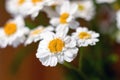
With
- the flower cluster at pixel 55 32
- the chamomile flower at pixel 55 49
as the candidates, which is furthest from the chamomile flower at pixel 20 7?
the chamomile flower at pixel 55 49

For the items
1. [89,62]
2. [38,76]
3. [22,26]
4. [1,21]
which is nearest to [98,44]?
[89,62]

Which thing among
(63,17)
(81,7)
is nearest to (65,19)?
(63,17)

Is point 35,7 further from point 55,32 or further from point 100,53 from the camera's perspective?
point 100,53

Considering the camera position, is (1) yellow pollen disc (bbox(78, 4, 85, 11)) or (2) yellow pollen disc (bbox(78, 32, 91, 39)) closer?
(2) yellow pollen disc (bbox(78, 32, 91, 39))

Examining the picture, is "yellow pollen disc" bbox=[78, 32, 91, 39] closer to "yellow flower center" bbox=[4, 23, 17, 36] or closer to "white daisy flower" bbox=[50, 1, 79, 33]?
"white daisy flower" bbox=[50, 1, 79, 33]

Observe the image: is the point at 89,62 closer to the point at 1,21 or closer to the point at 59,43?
the point at 59,43

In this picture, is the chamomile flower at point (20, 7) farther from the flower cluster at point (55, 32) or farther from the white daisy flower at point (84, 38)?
the white daisy flower at point (84, 38)

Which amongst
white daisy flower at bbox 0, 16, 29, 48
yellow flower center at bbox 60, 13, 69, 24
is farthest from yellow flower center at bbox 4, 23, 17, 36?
yellow flower center at bbox 60, 13, 69, 24
